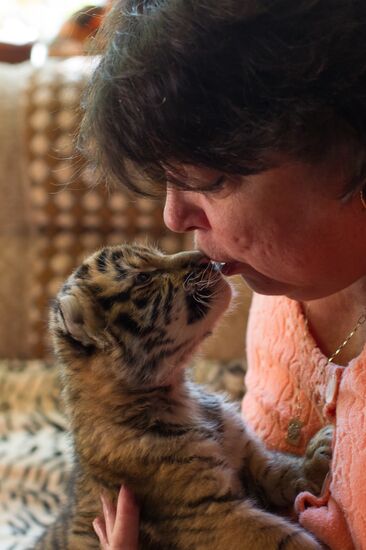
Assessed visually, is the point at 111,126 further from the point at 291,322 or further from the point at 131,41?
the point at 291,322

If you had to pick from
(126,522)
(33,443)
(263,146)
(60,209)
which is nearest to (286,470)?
(126,522)

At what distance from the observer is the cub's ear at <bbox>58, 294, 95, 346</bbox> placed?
1.21 metres

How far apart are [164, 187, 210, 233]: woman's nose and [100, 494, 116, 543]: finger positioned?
1.43 feet

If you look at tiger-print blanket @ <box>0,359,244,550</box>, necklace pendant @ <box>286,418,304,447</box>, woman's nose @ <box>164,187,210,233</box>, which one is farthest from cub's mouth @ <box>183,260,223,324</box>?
tiger-print blanket @ <box>0,359,244,550</box>

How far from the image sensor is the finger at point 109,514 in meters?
1.17

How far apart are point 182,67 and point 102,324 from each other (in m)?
0.48

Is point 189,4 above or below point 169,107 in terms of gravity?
above

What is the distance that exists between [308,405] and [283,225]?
0.38 metres

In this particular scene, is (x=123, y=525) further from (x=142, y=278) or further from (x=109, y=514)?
(x=142, y=278)

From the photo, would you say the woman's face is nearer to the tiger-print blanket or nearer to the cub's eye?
the cub's eye

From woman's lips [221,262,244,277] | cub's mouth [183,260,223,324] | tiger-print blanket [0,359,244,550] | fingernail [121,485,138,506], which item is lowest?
tiger-print blanket [0,359,244,550]

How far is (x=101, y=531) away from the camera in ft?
3.96

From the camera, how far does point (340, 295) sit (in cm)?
123

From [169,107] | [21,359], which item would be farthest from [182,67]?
[21,359]
